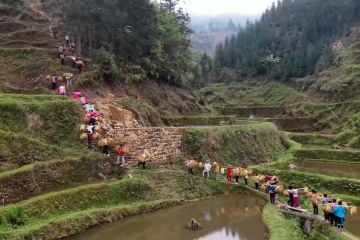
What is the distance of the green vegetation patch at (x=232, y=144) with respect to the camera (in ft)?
98.1

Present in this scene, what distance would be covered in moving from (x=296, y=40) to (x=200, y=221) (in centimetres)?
8852

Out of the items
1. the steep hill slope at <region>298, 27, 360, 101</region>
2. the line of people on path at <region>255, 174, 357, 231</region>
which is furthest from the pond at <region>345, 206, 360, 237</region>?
the steep hill slope at <region>298, 27, 360, 101</region>

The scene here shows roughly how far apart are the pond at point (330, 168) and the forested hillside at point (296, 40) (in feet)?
152

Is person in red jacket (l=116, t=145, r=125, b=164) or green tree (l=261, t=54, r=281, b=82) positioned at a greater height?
green tree (l=261, t=54, r=281, b=82)

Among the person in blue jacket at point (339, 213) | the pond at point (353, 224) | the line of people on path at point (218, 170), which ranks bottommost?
the pond at point (353, 224)

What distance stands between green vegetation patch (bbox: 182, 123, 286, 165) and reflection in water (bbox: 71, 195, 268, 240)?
4.84 metres

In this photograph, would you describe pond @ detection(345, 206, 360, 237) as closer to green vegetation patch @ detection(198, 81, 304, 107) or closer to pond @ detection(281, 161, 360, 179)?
pond @ detection(281, 161, 360, 179)

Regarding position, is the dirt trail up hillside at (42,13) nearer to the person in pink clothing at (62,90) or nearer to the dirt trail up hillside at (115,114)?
the person in pink clothing at (62,90)

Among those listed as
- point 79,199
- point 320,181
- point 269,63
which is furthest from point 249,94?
point 79,199

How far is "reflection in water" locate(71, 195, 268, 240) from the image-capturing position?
65.5 feet

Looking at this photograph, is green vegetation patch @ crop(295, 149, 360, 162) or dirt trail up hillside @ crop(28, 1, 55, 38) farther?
dirt trail up hillside @ crop(28, 1, 55, 38)

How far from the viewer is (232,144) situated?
32.6 m

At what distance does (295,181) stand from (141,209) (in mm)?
10950

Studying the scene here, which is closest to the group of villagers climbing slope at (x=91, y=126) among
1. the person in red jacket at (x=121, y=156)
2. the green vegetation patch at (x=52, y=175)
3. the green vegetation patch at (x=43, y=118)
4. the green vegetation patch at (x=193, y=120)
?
the person in red jacket at (x=121, y=156)
